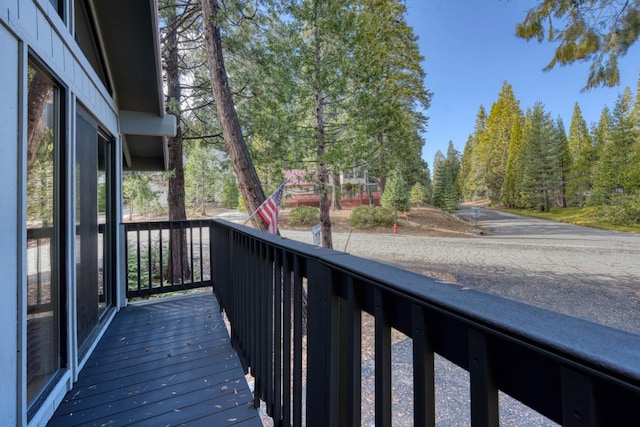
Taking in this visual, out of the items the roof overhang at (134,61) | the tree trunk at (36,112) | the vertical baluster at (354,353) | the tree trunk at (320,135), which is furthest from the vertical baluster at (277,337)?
the tree trunk at (320,135)

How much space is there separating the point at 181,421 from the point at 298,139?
6.50 metres

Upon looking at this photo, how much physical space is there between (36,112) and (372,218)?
595 inches

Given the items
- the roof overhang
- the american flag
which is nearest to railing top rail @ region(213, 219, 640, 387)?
the american flag

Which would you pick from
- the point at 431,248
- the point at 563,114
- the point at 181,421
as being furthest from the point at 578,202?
the point at 181,421

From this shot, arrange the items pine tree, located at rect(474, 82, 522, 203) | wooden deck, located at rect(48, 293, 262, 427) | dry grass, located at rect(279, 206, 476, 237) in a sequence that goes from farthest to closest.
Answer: pine tree, located at rect(474, 82, 522, 203) → dry grass, located at rect(279, 206, 476, 237) → wooden deck, located at rect(48, 293, 262, 427)

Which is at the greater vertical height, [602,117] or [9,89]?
[602,117]

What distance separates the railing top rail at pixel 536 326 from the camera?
41cm

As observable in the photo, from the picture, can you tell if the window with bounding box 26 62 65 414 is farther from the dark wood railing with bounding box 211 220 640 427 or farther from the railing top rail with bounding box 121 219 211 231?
the railing top rail with bounding box 121 219 211 231

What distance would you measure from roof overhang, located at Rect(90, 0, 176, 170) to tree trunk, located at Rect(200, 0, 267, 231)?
2.46 ft

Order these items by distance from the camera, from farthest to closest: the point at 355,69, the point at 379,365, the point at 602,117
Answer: the point at 602,117 < the point at 355,69 < the point at 379,365

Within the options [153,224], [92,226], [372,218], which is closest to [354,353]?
[92,226]

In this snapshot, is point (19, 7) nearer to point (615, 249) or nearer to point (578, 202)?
point (615, 249)

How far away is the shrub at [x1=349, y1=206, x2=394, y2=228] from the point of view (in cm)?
1630

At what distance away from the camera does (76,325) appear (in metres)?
2.33
